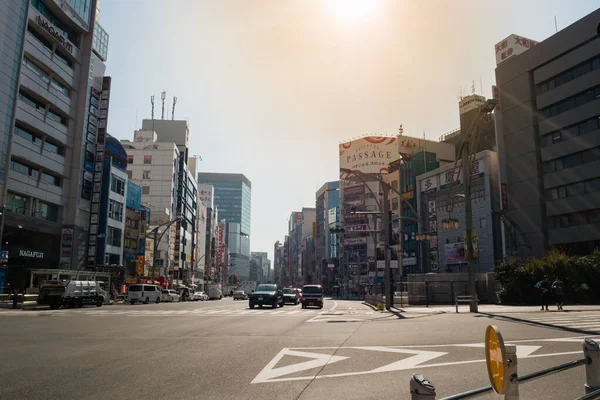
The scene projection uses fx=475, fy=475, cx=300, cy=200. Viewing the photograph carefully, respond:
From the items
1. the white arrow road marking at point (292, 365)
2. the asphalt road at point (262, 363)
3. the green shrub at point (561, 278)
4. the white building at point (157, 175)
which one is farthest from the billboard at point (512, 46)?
the white arrow road marking at point (292, 365)

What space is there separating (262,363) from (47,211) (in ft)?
155

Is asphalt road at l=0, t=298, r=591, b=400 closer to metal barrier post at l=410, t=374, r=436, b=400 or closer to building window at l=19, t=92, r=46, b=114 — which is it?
metal barrier post at l=410, t=374, r=436, b=400

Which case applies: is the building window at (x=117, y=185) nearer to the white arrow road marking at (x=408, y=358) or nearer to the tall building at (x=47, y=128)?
the tall building at (x=47, y=128)

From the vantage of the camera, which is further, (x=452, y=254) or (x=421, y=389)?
(x=452, y=254)

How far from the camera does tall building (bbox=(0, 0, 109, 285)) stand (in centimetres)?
4253

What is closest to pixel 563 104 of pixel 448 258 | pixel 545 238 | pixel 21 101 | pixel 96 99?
pixel 545 238

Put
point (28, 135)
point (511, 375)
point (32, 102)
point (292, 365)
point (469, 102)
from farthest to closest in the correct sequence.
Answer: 1. point (469, 102)
2. point (32, 102)
3. point (28, 135)
4. point (292, 365)
5. point (511, 375)

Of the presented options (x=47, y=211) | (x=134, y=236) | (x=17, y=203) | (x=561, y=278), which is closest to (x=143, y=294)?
(x=47, y=211)

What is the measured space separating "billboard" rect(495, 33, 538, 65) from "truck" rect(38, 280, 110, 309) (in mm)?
61543

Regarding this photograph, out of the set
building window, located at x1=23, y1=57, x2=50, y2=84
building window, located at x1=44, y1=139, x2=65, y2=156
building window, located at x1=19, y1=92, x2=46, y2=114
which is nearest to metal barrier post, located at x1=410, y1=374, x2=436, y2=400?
building window, located at x1=19, y1=92, x2=46, y2=114

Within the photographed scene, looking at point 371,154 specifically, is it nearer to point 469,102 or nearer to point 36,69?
point 469,102

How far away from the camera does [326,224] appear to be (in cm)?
14788

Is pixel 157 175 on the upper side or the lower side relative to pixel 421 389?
upper

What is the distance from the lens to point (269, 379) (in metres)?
7.11
